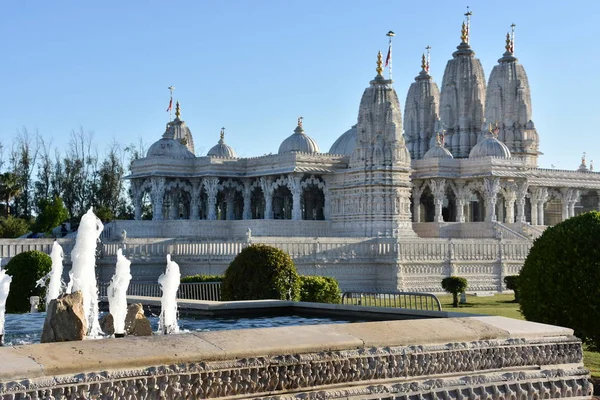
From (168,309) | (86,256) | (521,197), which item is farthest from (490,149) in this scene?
(168,309)

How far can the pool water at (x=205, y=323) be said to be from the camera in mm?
11688

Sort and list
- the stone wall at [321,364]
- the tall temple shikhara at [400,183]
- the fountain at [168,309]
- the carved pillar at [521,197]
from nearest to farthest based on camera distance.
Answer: the stone wall at [321,364] < the fountain at [168,309] < the tall temple shikhara at [400,183] < the carved pillar at [521,197]

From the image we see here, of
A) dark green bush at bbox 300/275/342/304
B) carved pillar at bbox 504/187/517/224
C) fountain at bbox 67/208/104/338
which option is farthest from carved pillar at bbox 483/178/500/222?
fountain at bbox 67/208/104/338

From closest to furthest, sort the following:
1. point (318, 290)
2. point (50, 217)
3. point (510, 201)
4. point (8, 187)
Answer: point (318, 290)
point (50, 217)
point (510, 201)
point (8, 187)

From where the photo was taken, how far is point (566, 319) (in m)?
12.4

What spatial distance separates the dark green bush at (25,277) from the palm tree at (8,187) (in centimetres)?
3261

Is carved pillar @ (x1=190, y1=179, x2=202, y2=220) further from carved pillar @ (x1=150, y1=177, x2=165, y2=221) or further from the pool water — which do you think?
the pool water

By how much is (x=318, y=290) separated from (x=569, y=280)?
995 centimetres

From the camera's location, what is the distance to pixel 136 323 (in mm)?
10211

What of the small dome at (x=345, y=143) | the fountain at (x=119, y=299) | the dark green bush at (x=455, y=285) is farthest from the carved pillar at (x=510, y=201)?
the fountain at (x=119, y=299)

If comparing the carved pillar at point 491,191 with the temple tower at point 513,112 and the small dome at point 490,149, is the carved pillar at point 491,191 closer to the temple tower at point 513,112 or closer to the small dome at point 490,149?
the small dome at point 490,149

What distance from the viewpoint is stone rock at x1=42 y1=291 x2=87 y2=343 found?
8.58m

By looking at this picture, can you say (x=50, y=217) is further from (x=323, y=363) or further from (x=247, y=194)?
(x=323, y=363)

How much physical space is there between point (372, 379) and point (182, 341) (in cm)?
167
